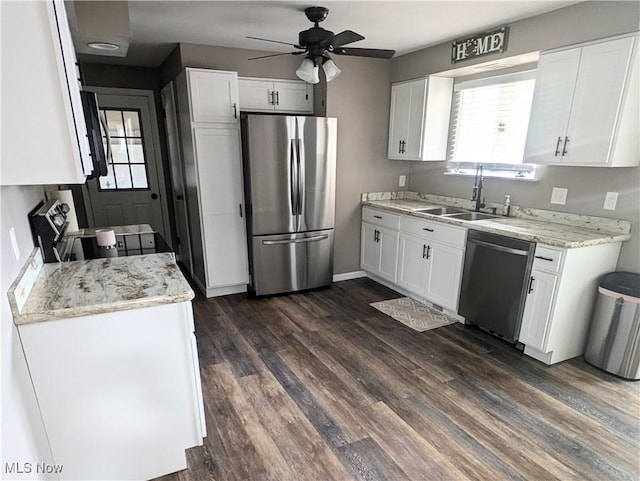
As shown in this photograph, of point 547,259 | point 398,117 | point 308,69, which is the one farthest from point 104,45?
point 398,117

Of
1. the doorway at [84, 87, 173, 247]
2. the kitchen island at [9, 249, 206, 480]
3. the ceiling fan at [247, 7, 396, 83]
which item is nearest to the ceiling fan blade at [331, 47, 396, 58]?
the ceiling fan at [247, 7, 396, 83]

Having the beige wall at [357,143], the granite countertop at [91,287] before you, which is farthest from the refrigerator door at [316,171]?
the granite countertop at [91,287]

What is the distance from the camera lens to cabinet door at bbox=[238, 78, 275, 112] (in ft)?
12.3

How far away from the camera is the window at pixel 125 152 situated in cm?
460

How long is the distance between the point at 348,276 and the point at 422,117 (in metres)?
1.98

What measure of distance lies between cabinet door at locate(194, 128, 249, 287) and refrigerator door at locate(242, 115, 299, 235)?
0.15m

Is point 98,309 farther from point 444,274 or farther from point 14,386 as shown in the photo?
point 444,274

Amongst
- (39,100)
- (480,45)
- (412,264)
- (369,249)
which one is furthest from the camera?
(369,249)

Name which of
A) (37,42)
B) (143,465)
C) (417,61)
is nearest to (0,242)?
(37,42)

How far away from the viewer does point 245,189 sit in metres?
3.71

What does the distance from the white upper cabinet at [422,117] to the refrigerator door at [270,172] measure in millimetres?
1268

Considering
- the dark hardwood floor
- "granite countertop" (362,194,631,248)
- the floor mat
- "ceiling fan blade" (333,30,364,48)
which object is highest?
"ceiling fan blade" (333,30,364,48)
